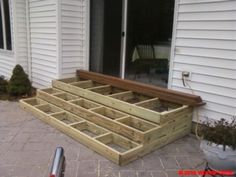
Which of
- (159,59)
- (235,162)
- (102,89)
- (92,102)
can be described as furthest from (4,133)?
(235,162)

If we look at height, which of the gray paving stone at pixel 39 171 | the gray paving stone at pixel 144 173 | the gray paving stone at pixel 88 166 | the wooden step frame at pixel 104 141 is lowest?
the gray paving stone at pixel 39 171

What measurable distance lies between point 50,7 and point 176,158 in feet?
13.2

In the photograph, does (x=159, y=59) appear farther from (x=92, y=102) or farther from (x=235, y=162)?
(x=235, y=162)

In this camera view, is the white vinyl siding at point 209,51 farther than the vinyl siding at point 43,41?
No

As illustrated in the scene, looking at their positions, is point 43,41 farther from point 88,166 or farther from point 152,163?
point 152,163

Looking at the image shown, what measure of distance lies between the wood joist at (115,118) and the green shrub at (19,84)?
0.95 m

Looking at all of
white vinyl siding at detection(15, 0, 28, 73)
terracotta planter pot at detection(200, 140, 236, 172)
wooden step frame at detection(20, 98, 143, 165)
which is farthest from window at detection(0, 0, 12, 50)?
terracotta planter pot at detection(200, 140, 236, 172)

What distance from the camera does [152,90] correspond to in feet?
13.8

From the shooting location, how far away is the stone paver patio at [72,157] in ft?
9.34

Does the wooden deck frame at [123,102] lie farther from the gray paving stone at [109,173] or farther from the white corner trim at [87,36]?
the gray paving stone at [109,173]

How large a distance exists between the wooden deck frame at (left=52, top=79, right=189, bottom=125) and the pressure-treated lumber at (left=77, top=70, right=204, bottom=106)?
0.10m

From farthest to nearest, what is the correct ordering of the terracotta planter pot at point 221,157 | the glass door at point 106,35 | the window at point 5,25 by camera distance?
the window at point 5,25 < the glass door at point 106,35 < the terracotta planter pot at point 221,157

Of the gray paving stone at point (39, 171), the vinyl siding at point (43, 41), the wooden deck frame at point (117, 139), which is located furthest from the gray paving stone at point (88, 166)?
the vinyl siding at point (43, 41)

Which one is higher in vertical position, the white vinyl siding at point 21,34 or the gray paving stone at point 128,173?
the white vinyl siding at point 21,34
